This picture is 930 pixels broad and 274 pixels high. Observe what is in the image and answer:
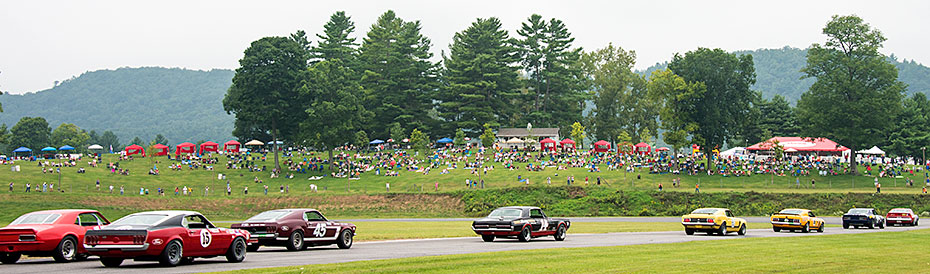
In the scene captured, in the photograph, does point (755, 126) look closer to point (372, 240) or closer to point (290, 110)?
point (290, 110)

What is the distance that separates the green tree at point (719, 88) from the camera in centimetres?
9281

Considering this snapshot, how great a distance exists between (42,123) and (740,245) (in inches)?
6426

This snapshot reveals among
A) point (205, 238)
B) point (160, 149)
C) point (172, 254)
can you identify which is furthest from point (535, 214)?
point (160, 149)

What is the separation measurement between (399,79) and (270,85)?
29.6m

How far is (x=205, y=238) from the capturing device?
786 inches

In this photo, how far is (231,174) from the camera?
92562 mm

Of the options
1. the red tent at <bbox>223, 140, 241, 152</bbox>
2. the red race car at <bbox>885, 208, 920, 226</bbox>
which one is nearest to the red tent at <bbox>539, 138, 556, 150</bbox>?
the red tent at <bbox>223, 140, 241, 152</bbox>

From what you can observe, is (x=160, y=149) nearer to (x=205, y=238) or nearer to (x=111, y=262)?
(x=111, y=262)

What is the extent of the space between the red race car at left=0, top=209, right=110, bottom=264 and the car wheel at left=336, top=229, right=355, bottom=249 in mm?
7636

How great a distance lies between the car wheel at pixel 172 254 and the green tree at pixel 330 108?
75.8 meters

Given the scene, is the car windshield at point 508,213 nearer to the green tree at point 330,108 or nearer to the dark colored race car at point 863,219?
the dark colored race car at point 863,219

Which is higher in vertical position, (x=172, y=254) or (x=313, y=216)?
(x=313, y=216)

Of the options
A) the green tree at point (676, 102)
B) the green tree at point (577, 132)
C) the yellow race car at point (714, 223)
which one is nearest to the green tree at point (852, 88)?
the green tree at point (676, 102)

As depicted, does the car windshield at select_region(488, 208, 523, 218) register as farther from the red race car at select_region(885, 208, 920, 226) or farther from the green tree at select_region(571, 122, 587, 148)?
the green tree at select_region(571, 122, 587, 148)
